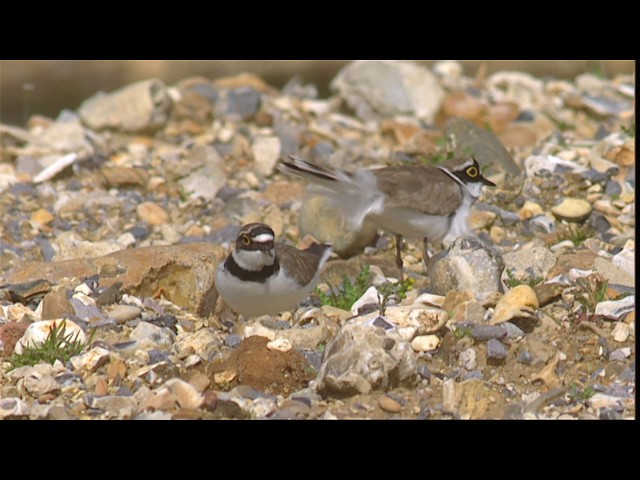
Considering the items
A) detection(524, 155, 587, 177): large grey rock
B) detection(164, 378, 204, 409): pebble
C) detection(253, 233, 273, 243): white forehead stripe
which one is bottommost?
detection(524, 155, 587, 177): large grey rock

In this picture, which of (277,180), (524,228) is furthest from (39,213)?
(524,228)

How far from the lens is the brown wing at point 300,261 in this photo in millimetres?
6016

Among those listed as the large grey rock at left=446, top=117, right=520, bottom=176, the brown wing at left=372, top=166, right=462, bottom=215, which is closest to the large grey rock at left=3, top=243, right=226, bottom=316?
the brown wing at left=372, top=166, right=462, bottom=215

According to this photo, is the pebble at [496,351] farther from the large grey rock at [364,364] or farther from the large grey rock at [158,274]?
the large grey rock at [158,274]

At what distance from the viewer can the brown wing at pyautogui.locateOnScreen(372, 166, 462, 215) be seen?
674cm

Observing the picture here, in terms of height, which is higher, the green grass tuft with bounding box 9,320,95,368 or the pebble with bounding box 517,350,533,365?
the pebble with bounding box 517,350,533,365

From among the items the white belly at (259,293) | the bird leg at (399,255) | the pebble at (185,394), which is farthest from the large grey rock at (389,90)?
the pebble at (185,394)

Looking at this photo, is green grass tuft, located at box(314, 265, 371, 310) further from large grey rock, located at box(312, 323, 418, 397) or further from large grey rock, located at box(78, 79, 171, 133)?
large grey rock, located at box(78, 79, 171, 133)

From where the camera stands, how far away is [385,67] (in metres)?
11.5

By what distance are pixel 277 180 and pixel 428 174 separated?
242 cm

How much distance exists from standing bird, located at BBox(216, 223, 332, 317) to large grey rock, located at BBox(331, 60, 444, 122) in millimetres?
5393

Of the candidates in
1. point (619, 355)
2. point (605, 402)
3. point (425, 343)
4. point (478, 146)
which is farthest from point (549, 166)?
point (605, 402)

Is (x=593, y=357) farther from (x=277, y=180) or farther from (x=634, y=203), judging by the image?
(x=277, y=180)

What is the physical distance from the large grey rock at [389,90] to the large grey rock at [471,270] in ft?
16.0
